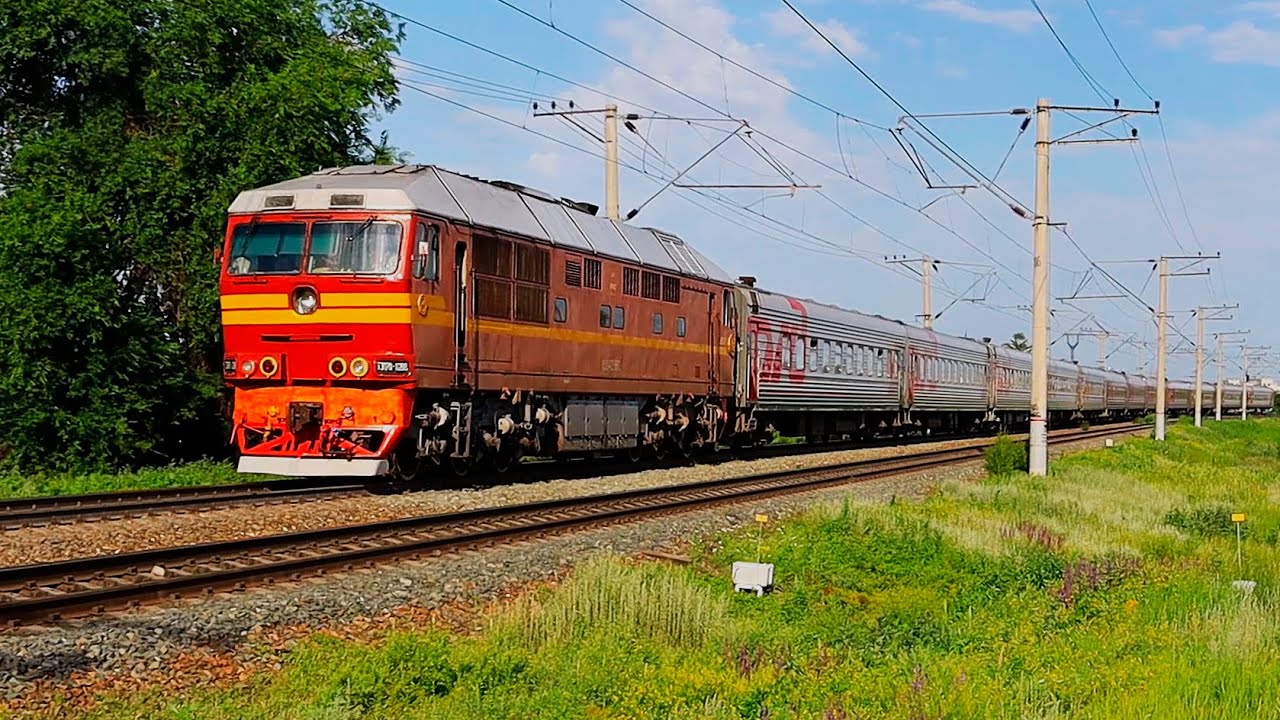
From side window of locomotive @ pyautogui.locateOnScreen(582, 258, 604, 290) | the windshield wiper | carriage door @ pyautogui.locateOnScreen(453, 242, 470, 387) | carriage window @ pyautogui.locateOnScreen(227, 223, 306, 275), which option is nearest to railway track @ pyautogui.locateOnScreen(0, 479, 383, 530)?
carriage door @ pyautogui.locateOnScreen(453, 242, 470, 387)

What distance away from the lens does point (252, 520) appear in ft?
45.1

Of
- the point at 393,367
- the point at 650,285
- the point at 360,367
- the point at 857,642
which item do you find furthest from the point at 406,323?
the point at 857,642

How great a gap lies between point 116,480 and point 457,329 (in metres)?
5.58

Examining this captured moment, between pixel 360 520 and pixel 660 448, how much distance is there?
11069 mm

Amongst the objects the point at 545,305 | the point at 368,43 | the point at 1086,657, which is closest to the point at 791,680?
the point at 1086,657

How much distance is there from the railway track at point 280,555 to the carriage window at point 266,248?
14.7ft

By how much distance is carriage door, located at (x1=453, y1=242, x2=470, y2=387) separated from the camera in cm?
1728

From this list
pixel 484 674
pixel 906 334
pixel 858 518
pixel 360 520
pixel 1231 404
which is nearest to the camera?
pixel 484 674

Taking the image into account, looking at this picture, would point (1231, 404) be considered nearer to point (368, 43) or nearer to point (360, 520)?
point (368, 43)

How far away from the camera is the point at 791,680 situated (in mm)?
8195

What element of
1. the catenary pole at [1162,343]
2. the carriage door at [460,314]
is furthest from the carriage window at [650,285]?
the catenary pole at [1162,343]

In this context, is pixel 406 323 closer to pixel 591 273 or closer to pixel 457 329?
pixel 457 329

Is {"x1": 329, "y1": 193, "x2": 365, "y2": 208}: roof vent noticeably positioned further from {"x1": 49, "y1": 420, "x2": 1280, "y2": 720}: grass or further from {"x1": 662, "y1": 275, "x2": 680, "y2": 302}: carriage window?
{"x1": 662, "y1": 275, "x2": 680, "y2": 302}: carriage window

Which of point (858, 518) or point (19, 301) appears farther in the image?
point (19, 301)
